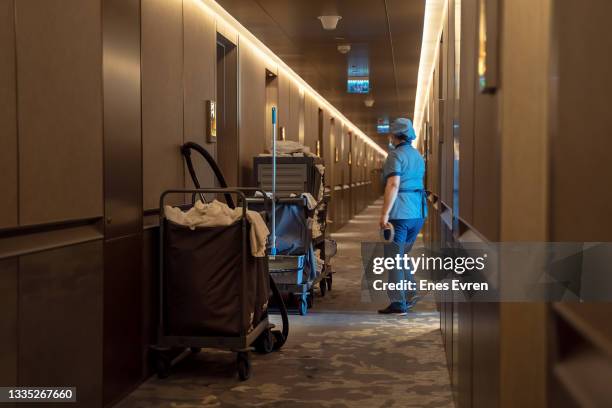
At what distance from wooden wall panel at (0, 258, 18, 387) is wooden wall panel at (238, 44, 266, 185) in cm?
451

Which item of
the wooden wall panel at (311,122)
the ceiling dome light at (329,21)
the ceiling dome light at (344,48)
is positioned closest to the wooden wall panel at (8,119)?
the ceiling dome light at (329,21)

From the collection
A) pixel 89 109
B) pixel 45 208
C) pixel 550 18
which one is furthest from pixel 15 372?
pixel 550 18

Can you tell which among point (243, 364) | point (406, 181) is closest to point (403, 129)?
point (406, 181)

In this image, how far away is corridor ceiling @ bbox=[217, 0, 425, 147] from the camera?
6.40 meters

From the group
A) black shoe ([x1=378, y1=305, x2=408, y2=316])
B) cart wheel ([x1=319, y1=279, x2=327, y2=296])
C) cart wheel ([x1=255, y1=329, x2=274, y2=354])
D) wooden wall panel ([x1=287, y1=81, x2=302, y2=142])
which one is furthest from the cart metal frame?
wooden wall panel ([x1=287, y1=81, x2=302, y2=142])

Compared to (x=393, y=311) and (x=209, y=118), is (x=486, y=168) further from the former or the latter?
(x=393, y=311)

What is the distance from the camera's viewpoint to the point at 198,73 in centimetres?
573

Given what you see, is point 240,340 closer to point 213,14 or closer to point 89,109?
point 89,109

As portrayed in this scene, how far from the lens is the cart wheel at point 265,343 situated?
16.0 feet

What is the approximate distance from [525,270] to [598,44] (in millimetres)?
706

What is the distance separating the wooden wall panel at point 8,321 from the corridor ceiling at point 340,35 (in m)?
3.86

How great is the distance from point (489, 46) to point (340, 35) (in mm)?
6036

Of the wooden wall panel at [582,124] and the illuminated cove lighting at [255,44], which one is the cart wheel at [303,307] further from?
the wooden wall panel at [582,124]

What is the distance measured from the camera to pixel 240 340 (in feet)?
13.8
